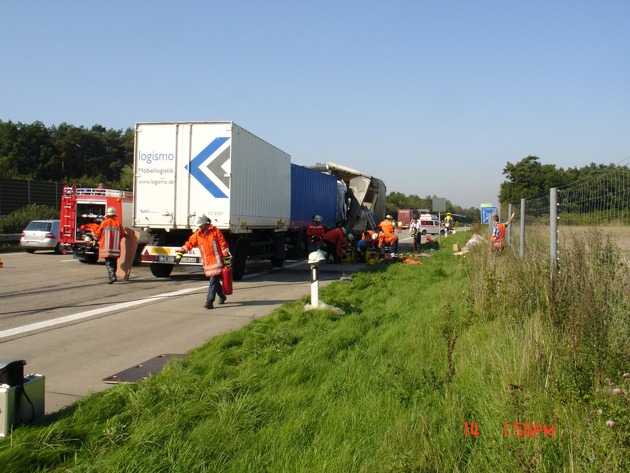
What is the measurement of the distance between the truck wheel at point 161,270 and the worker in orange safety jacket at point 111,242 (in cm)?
127

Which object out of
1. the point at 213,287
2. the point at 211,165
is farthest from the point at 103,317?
the point at 211,165

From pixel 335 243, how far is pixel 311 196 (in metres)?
2.74

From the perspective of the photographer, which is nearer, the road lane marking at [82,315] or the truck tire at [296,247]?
the road lane marking at [82,315]

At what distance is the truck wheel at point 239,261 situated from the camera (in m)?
14.2

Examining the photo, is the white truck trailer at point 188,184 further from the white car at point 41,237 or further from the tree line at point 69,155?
the tree line at point 69,155

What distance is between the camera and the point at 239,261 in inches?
569

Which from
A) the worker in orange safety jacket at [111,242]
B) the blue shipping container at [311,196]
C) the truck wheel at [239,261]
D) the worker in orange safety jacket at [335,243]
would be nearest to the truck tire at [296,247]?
the blue shipping container at [311,196]

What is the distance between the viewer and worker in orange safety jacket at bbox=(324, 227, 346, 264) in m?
19.1

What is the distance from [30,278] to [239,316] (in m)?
7.47

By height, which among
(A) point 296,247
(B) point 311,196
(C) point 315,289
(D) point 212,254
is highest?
(B) point 311,196

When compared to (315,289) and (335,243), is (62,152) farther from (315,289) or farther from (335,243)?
(315,289)
